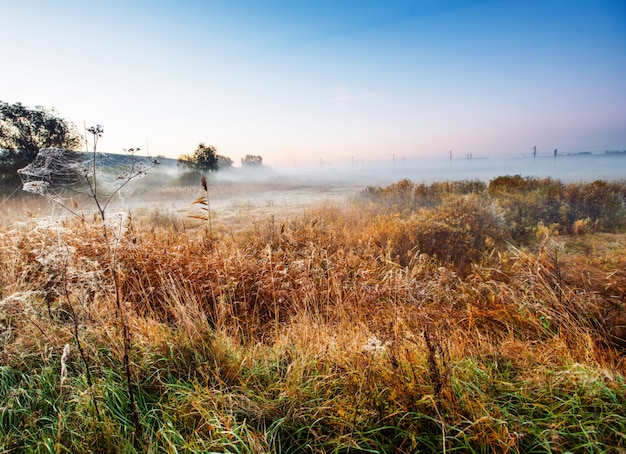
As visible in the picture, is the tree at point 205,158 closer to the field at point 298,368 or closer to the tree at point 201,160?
the tree at point 201,160

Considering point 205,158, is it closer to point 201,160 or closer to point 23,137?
point 201,160

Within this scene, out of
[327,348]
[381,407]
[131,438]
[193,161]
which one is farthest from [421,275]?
[193,161]

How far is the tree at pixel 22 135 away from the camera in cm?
1112

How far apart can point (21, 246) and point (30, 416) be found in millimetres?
4476

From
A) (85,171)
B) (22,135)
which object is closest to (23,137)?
(22,135)

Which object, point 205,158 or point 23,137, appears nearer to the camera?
point 23,137

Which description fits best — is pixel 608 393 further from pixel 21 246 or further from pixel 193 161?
pixel 193 161

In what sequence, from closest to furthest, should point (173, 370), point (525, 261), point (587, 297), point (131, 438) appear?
point (131, 438), point (173, 370), point (587, 297), point (525, 261)

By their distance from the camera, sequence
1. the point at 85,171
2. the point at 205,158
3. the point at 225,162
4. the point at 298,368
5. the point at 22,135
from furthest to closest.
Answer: the point at 225,162, the point at 205,158, the point at 22,135, the point at 298,368, the point at 85,171

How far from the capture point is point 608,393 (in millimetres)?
1770

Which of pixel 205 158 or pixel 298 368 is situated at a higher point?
pixel 205 158

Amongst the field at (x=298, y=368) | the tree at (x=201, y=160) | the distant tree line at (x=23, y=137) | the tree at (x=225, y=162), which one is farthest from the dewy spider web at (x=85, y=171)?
the tree at (x=225, y=162)

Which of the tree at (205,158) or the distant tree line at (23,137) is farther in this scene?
the tree at (205,158)

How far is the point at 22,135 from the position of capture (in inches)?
449
